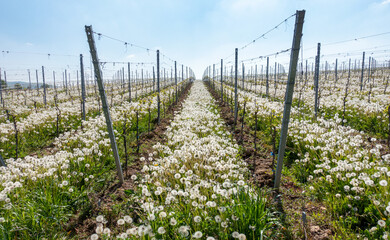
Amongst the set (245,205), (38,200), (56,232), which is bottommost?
(56,232)

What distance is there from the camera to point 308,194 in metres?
4.55

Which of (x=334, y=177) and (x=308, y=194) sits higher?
(x=334, y=177)

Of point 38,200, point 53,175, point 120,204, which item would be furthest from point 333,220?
point 53,175

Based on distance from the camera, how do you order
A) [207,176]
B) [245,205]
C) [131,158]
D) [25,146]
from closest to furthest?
[245,205], [207,176], [131,158], [25,146]

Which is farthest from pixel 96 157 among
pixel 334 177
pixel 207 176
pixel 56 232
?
pixel 334 177

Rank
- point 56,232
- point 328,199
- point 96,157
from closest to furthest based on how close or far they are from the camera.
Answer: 1. point 56,232
2. point 328,199
3. point 96,157

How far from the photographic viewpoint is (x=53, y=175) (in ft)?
16.1

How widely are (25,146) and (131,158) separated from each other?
4.75m

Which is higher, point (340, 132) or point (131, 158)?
point (340, 132)

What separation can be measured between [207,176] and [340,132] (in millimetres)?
4762

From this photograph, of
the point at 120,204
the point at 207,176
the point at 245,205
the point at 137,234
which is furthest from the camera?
the point at 207,176

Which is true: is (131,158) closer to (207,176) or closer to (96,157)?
(96,157)

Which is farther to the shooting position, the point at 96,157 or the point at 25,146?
the point at 25,146

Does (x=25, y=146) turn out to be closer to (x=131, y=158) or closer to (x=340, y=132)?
(x=131, y=158)
